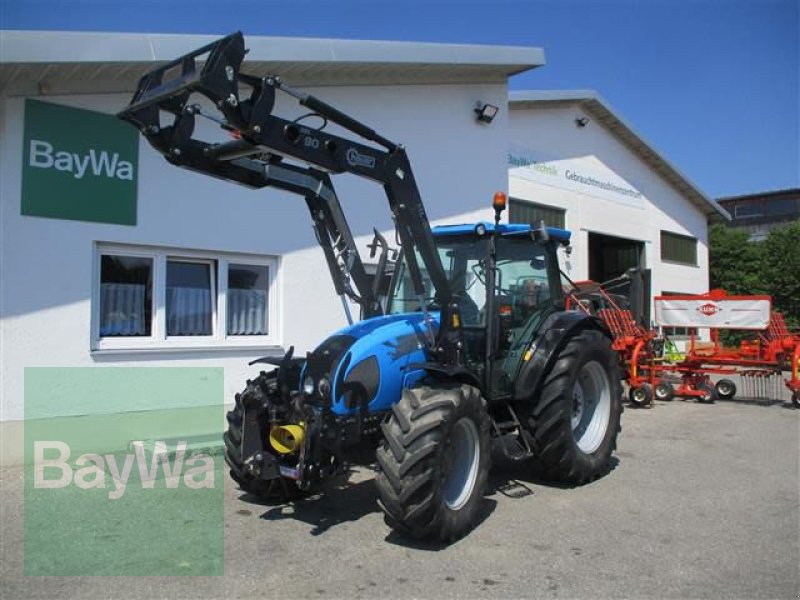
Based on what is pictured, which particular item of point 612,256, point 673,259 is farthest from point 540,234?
point 673,259

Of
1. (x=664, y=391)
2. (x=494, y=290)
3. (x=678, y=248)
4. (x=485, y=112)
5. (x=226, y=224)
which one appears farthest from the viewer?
(x=678, y=248)

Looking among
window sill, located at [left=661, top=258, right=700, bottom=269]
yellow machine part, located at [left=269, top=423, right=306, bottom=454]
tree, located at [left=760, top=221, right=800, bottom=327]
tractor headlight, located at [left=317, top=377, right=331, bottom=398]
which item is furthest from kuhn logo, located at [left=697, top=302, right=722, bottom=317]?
tree, located at [left=760, top=221, right=800, bottom=327]

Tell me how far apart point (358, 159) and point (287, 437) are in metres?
2.05

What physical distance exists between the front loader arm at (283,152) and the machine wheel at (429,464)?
640mm

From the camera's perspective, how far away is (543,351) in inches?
236

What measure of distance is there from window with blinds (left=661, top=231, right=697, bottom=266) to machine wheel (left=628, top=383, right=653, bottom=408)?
1075cm

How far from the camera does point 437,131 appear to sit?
1111 cm

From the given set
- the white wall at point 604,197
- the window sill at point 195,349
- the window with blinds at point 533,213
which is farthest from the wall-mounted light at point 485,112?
the window sill at point 195,349

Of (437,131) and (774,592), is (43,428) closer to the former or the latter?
(774,592)

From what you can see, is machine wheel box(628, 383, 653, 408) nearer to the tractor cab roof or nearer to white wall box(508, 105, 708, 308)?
white wall box(508, 105, 708, 308)

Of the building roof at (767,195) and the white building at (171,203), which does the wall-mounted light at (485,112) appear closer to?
the white building at (171,203)

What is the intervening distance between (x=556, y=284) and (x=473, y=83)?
20.2 ft

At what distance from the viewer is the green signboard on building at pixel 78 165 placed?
23.1ft

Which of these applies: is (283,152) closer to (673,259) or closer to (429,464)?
(429,464)
